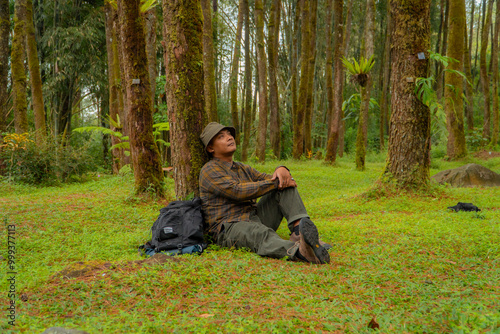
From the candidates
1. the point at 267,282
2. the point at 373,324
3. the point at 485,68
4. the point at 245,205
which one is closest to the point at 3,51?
the point at 245,205

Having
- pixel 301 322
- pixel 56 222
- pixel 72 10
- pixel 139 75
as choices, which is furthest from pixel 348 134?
pixel 301 322

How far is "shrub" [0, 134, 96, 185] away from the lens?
8.95 metres

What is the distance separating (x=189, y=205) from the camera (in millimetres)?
3848

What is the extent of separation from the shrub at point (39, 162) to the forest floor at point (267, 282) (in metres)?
4.44

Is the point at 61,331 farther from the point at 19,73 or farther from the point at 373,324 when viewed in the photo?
the point at 19,73

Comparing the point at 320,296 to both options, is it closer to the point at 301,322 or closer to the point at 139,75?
the point at 301,322

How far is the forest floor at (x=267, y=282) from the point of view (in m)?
2.06

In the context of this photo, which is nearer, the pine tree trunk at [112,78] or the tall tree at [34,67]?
the tall tree at [34,67]

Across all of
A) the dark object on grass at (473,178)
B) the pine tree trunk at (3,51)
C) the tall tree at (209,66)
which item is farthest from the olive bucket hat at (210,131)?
the pine tree trunk at (3,51)

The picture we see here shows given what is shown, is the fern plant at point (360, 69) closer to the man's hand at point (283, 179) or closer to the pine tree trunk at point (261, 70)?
the pine tree trunk at point (261, 70)

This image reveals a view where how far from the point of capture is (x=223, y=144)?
13.7 ft

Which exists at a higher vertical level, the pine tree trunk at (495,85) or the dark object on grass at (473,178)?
the pine tree trunk at (495,85)

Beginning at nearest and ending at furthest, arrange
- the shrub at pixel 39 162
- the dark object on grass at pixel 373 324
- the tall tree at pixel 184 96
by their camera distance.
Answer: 1. the dark object on grass at pixel 373 324
2. the tall tree at pixel 184 96
3. the shrub at pixel 39 162

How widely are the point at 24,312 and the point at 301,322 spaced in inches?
68.3
